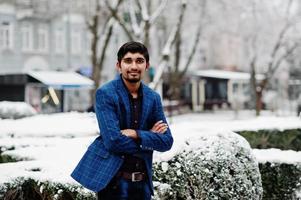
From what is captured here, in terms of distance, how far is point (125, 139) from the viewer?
12.7ft

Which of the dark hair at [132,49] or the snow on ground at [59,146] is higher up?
the dark hair at [132,49]

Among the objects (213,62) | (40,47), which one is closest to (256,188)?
(40,47)

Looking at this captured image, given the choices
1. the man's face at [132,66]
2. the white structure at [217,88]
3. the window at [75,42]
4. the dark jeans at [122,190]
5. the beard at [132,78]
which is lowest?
the white structure at [217,88]

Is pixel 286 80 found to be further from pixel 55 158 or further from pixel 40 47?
pixel 55 158

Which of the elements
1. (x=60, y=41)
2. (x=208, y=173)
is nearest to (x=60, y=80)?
(x=60, y=41)

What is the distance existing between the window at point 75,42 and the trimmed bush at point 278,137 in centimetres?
3002

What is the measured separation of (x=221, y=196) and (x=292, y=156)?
2441 mm

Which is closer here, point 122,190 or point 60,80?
point 122,190

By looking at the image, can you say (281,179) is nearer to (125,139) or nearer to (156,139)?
(156,139)

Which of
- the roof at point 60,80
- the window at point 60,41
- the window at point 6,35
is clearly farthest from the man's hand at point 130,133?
the window at point 60,41

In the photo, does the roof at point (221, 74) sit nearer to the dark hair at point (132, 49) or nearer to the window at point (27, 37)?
the window at point (27, 37)

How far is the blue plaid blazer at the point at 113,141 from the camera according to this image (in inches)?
152

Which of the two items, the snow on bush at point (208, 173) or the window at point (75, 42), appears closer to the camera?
the snow on bush at point (208, 173)

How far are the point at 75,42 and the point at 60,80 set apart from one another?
12747mm
